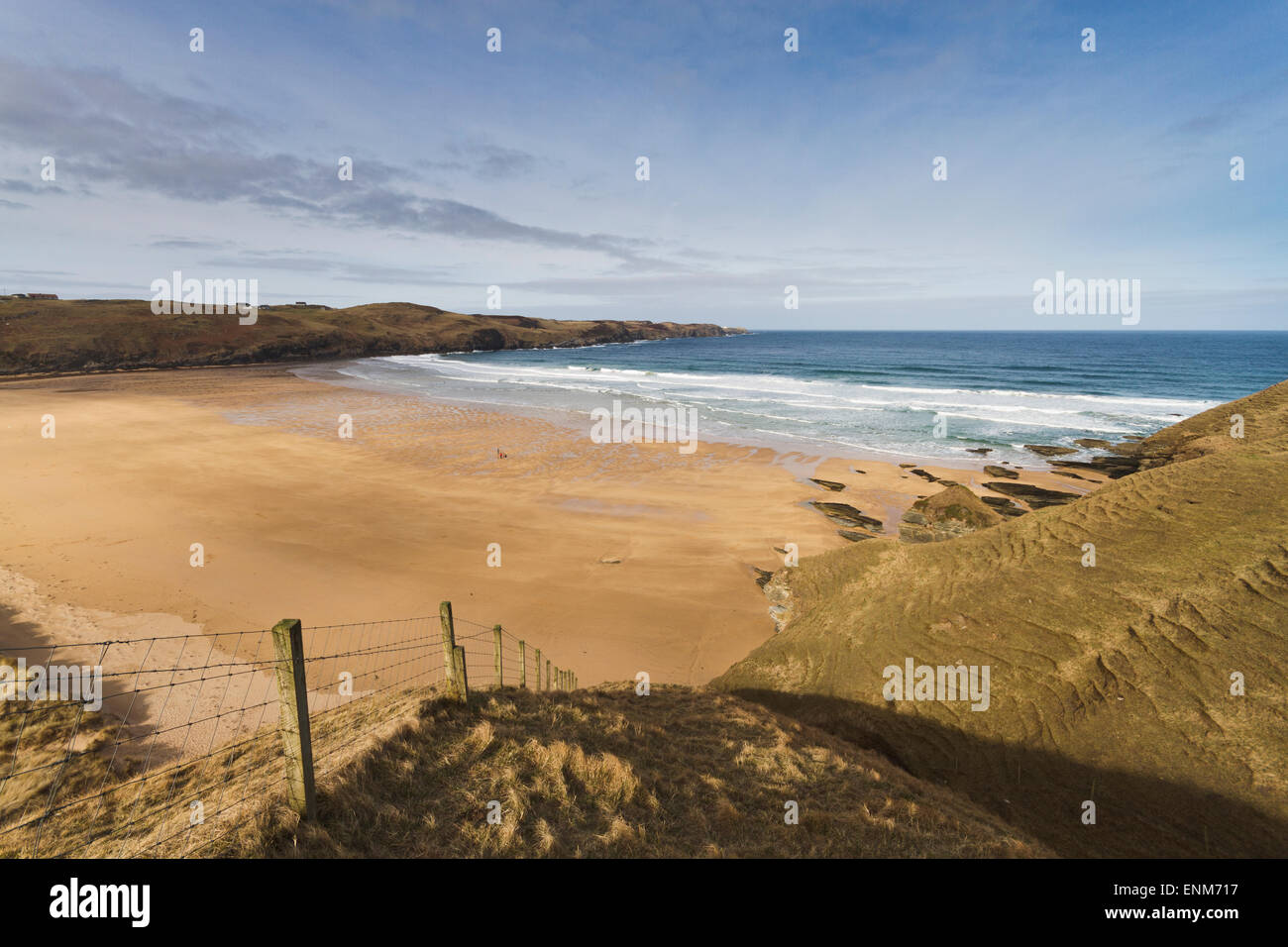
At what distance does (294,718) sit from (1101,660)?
11190 mm

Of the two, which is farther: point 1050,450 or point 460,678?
point 1050,450

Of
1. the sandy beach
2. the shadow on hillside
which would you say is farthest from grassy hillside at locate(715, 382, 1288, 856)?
the sandy beach

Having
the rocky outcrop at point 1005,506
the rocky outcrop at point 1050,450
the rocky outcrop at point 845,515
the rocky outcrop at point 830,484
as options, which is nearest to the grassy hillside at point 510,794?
the rocky outcrop at point 845,515

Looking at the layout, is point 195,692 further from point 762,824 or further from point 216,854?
point 762,824

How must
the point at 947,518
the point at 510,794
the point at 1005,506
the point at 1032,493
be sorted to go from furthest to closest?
the point at 1032,493, the point at 1005,506, the point at 947,518, the point at 510,794

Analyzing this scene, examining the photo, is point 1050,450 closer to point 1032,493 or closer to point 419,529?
point 1032,493

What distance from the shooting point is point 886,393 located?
6172cm

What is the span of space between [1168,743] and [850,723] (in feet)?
14.3

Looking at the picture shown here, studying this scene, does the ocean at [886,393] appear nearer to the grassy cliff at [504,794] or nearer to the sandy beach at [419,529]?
the sandy beach at [419,529]

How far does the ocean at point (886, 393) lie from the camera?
3966cm

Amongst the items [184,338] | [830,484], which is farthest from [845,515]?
[184,338]

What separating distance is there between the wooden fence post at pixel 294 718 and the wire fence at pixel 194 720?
15 mm
